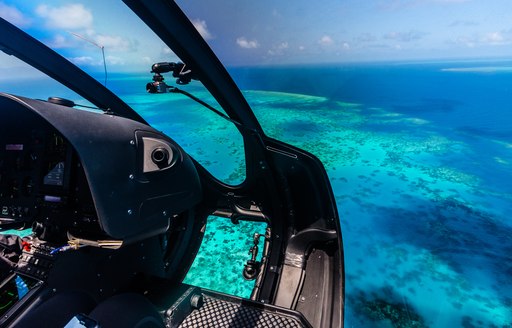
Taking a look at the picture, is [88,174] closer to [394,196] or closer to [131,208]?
[131,208]

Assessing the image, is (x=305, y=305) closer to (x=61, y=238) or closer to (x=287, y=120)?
(x=61, y=238)

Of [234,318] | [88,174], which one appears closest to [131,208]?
[88,174]

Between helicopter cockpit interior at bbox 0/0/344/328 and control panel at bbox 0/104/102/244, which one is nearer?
helicopter cockpit interior at bbox 0/0/344/328

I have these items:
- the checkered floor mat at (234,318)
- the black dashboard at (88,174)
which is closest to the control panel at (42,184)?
the black dashboard at (88,174)

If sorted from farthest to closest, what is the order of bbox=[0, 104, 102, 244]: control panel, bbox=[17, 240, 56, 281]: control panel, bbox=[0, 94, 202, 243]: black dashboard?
bbox=[0, 104, 102, 244]: control panel, bbox=[17, 240, 56, 281]: control panel, bbox=[0, 94, 202, 243]: black dashboard

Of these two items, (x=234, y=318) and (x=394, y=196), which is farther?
(x=394, y=196)

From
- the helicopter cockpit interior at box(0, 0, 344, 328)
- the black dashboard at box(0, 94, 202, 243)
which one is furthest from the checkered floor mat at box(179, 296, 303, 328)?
the black dashboard at box(0, 94, 202, 243)

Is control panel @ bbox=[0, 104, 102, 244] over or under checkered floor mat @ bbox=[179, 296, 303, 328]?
over

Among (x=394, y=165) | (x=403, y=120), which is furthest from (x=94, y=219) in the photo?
(x=403, y=120)

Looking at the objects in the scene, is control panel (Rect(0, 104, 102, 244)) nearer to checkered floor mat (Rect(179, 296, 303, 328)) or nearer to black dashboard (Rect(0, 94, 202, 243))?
black dashboard (Rect(0, 94, 202, 243))

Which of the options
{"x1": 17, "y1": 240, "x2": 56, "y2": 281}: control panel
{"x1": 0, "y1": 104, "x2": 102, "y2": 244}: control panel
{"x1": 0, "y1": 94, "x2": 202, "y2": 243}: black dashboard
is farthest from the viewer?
{"x1": 0, "y1": 104, "x2": 102, "y2": 244}: control panel

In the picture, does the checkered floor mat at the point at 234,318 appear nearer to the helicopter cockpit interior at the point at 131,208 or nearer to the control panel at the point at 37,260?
the helicopter cockpit interior at the point at 131,208
